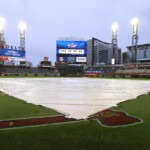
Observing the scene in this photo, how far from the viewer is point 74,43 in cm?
7675

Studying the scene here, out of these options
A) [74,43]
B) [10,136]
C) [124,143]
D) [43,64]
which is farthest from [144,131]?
[43,64]

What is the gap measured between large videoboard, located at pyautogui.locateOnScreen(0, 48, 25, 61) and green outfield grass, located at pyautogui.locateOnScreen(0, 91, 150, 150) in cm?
6703

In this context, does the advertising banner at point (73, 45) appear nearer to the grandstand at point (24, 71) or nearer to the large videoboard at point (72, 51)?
the large videoboard at point (72, 51)

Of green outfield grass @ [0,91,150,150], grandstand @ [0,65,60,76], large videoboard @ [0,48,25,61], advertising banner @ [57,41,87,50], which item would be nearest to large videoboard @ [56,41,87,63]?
advertising banner @ [57,41,87,50]

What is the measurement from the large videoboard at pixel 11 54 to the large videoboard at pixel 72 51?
36.9 ft

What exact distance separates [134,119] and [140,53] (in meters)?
131

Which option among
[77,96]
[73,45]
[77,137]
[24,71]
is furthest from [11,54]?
[77,137]

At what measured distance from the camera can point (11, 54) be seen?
72.9m

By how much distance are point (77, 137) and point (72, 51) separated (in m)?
71.4

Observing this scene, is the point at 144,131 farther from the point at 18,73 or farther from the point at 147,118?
the point at 18,73

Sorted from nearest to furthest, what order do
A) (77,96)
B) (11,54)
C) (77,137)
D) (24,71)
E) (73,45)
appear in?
1. (77,137)
2. (77,96)
3. (11,54)
4. (73,45)
5. (24,71)

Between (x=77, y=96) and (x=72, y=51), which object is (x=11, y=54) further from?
(x=77, y=96)

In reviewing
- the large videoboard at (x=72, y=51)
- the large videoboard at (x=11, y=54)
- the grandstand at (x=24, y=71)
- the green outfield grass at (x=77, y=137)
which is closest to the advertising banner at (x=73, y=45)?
the large videoboard at (x=72, y=51)

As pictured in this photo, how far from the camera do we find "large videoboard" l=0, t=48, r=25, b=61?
2795 inches
